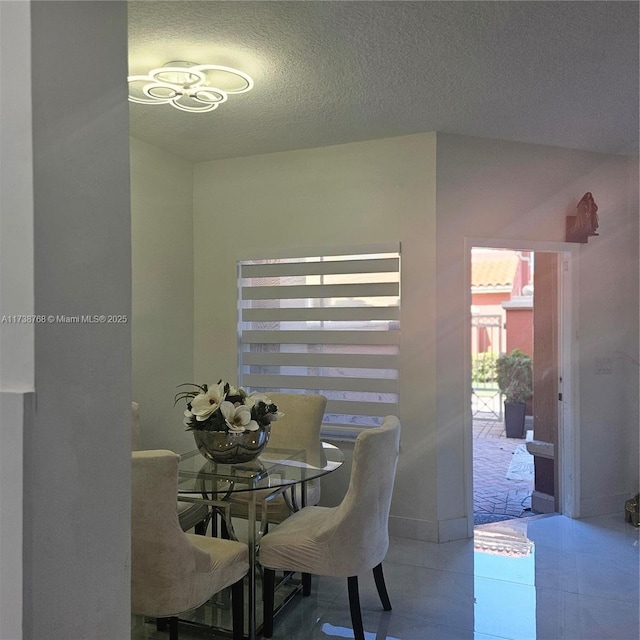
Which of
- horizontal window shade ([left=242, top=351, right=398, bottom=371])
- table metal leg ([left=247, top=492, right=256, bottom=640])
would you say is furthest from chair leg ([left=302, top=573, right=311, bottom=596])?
horizontal window shade ([left=242, top=351, right=398, bottom=371])

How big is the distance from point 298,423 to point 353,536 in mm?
1191

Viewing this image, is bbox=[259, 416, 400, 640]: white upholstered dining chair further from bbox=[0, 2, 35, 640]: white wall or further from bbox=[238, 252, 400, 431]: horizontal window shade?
bbox=[0, 2, 35, 640]: white wall

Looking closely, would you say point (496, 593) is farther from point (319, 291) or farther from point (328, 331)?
point (319, 291)

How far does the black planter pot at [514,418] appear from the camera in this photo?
24.0 feet

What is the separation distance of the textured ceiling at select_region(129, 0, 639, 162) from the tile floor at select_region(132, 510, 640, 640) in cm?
271

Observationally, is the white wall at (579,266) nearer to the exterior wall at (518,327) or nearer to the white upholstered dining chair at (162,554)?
the white upholstered dining chair at (162,554)

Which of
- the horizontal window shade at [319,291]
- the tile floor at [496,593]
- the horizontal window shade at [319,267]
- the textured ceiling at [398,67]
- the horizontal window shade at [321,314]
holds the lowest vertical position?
the tile floor at [496,593]

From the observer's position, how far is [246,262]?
4.41 metres

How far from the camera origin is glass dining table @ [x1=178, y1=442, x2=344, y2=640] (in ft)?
8.13

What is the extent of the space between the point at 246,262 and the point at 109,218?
10.5 feet

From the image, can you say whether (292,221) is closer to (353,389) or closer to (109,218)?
(353,389)

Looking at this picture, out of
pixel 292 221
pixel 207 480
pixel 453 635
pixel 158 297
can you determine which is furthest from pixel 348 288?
pixel 453 635

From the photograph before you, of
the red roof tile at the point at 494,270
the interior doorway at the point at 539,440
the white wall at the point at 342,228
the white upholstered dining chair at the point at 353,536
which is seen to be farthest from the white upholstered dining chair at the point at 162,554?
the red roof tile at the point at 494,270

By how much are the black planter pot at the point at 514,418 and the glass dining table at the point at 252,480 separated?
4.82 meters
